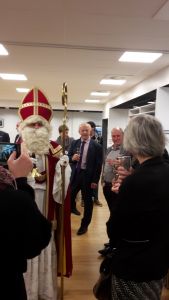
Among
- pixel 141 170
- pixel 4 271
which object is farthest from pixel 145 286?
pixel 4 271

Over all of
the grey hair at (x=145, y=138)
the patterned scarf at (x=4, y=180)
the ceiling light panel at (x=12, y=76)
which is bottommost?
the patterned scarf at (x=4, y=180)

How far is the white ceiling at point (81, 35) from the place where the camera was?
2.68 m

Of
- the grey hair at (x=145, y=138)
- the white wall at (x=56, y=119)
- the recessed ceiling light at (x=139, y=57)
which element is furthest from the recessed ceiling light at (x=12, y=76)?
the white wall at (x=56, y=119)

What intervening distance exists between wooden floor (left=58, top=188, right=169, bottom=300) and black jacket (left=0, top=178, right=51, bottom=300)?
170 centimetres

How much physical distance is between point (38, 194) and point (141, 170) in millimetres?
1186

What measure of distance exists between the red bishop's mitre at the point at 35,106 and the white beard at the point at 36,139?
14 cm

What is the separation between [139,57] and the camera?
174 inches

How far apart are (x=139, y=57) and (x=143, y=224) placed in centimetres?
362

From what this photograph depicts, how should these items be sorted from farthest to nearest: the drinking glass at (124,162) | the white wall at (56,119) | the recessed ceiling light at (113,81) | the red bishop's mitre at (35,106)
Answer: the white wall at (56,119) → the recessed ceiling light at (113,81) → the red bishop's mitre at (35,106) → the drinking glass at (124,162)

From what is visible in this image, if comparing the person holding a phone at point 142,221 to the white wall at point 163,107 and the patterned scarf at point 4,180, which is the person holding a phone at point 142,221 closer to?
the patterned scarf at point 4,180

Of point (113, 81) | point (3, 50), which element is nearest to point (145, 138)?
point (3, 50)

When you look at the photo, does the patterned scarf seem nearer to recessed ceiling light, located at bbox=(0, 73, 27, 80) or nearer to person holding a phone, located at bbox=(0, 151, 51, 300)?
person holding a phone, located at bbox=(0, 151, 51, 300)

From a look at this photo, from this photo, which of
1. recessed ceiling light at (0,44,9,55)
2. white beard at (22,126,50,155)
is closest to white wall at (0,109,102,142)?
recessed ceiling light at (0,44,9,55)

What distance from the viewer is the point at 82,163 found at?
4.08 metres
